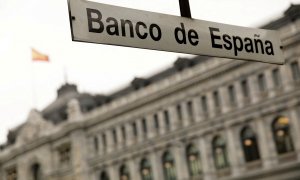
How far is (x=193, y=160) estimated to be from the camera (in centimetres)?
3788

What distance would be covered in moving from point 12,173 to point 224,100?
94.3ft

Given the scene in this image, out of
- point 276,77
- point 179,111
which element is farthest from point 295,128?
point 179,111

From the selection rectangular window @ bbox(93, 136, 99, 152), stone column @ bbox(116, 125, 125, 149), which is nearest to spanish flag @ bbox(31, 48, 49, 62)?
rectangular window @ bbox(93, 136, 99, 152)

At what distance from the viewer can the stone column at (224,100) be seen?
1401 inches

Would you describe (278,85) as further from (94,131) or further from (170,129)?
(94,131)

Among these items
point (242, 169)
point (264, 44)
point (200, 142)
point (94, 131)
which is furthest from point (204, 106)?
point (264, 44)

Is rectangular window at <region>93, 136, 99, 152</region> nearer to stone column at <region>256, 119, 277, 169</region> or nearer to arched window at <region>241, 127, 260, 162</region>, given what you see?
arched window at <region>241, 127, 260, 162</region>

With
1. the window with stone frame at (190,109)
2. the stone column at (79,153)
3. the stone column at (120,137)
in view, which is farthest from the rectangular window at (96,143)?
the window with stone frame at (190,109)

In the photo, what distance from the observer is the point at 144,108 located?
135ft

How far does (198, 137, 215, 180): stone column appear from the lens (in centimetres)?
3641

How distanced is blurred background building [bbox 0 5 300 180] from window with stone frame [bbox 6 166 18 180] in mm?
4101

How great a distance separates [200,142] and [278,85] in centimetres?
703

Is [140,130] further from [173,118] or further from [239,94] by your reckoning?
[239,94]

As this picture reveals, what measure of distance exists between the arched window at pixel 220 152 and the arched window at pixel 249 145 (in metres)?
1.61
